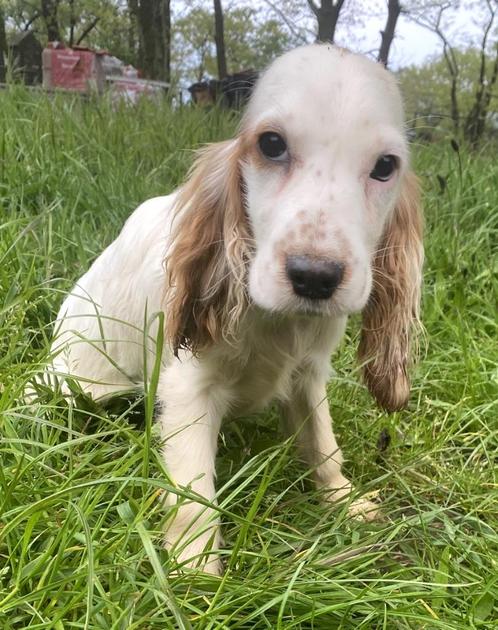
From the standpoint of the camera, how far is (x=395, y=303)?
1.94 m

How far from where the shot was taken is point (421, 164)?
4.87 meters

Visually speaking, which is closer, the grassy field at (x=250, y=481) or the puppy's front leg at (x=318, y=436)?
the grassy field at (x=250, y=481)

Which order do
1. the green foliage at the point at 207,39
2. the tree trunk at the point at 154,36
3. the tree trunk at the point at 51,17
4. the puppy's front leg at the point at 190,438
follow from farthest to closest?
the tree trunk at the point at 51,17 < the tree trunk at the point at 154,36 < the green foliage at the point at 207,39 < the puppy's front leg at the point at 190,438

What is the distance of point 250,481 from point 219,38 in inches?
197

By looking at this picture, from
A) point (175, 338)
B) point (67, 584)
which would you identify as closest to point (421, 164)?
point (175, 338)

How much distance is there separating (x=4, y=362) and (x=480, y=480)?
159 cm

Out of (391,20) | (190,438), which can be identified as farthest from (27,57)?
(190,438)

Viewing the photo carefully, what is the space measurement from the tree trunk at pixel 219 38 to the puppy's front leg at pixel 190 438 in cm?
427

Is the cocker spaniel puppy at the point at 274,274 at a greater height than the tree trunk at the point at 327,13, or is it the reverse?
the tree trunk at the point at 327,13

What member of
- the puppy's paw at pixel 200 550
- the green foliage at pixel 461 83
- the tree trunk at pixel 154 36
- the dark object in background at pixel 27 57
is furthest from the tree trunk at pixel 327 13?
the puppy's paw at pixel 200 550

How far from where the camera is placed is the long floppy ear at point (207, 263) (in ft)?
5.70

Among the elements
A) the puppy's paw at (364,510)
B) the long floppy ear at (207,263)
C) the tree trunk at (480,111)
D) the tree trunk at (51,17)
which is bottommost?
the puppy's paw at (364,510)

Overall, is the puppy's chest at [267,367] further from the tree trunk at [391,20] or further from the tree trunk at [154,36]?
the tree trunk at [154,36]

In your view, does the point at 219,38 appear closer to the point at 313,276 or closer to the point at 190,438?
the point at 190,438
